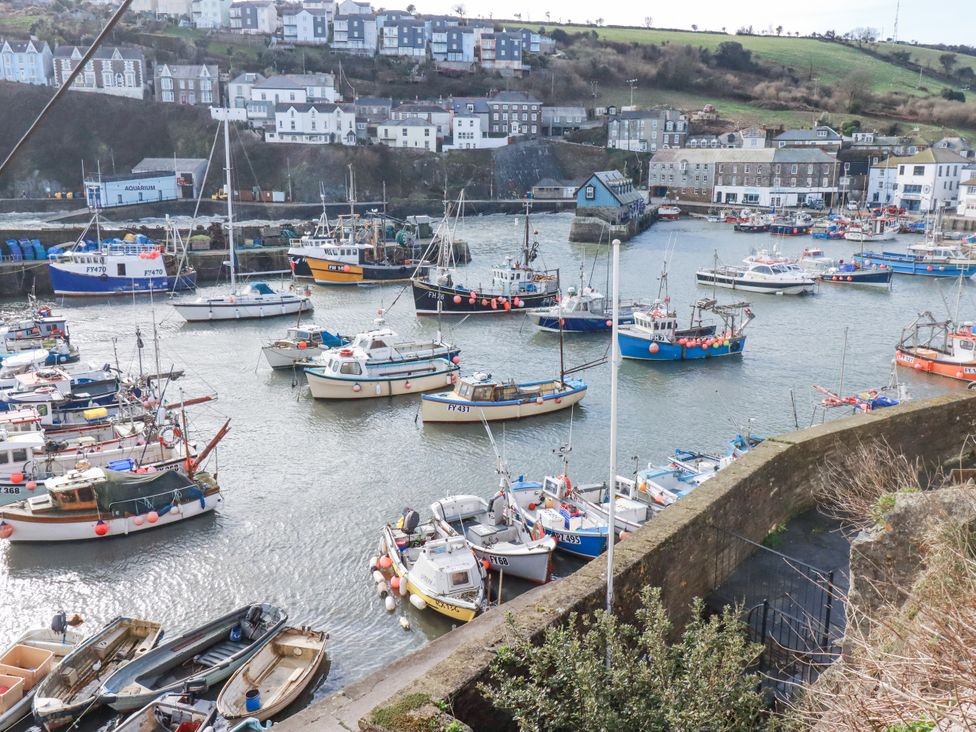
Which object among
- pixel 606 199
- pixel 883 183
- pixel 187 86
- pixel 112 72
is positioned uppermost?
pixel 112 72

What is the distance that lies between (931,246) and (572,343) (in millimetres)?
22234

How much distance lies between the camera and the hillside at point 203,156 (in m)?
61.4

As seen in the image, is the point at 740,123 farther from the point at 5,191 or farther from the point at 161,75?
the point at 5,191

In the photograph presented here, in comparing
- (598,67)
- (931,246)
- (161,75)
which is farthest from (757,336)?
(598,67)

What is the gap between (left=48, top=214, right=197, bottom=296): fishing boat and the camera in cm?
3469

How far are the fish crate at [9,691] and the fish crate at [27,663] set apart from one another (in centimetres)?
8

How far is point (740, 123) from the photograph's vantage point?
277 feet

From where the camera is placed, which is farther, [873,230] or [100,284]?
[873,230]

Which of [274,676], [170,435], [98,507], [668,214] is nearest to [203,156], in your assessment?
[668,214]

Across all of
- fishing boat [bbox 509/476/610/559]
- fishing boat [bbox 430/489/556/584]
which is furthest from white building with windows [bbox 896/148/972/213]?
fishing boat [bbox 430/489/556/584]

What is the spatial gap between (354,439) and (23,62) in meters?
70.6

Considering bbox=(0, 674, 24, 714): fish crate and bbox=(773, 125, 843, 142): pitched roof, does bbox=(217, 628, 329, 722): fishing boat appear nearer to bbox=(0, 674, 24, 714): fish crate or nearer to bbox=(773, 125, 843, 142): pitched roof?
bbox=(0, 674, 24, 714): fish crate

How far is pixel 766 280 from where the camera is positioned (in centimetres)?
3569

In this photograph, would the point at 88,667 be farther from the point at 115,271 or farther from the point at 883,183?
the point at 883,183
